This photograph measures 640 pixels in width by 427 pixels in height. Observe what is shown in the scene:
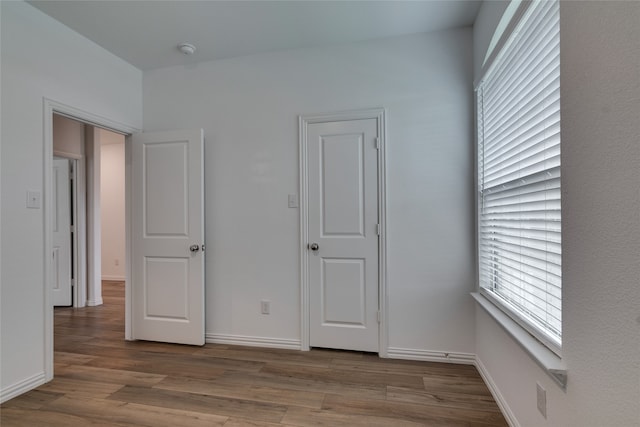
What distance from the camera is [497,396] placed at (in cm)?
186

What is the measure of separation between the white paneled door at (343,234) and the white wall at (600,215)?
1445 mm

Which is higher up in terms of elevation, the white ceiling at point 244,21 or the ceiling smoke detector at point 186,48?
the white ceiling at point 244,21

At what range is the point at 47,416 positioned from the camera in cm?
178

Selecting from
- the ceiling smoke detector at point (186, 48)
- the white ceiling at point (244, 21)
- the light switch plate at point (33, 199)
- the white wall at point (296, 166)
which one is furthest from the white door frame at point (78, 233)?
the ceiling smoke detector at point (186, 48)

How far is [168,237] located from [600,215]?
3073 millimetres

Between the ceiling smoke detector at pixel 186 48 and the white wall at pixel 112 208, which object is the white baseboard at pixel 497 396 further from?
the white wall at pixel 112 208

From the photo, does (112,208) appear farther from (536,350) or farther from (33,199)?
(536,350)

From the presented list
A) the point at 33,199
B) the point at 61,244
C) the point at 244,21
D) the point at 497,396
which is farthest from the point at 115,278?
the point at 497,396

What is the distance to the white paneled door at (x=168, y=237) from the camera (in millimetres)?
2797

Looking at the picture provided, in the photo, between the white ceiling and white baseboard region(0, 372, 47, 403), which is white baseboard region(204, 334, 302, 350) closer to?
white baseboard region(0, 372, 47, 403)

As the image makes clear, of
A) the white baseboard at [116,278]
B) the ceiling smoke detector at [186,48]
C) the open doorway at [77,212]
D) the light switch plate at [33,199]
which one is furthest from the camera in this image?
the white baseboard at [116,278]

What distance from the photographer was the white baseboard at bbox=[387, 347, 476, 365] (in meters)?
2.38

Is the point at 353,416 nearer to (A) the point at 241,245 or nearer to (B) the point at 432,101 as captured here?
(A) the point at 241,245

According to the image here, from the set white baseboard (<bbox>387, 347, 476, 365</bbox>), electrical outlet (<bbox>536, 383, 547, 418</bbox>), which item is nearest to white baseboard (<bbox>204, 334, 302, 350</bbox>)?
white baseboard (<bbox>387, 347, 476, 365</bbox>)
